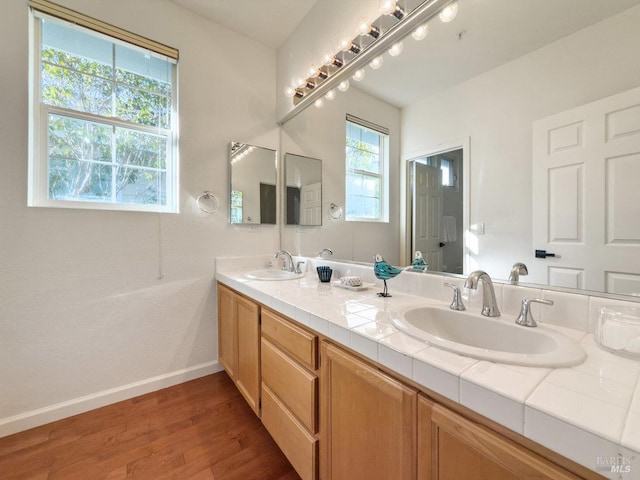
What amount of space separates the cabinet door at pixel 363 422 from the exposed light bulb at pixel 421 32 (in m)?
1.49

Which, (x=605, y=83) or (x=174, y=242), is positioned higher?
(x=605, y=83)

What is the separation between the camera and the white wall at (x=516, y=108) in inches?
32.4

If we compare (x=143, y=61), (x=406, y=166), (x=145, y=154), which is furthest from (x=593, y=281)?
(x=143, y=61)

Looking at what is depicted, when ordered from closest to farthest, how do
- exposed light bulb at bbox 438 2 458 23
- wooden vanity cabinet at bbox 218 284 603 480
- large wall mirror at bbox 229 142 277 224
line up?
wooden vanity cabinet at bbox 218 284 603 480 → exposed light bulb at bbox 438 2 458 23 → large wall mirror at bbox 229 142 277 224

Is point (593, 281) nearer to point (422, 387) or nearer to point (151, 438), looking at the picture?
point (422, 387)

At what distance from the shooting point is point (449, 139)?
122 cm

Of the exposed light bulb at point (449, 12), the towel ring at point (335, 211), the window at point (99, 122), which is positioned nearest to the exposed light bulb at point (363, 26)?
the exposed light bulb at point (449, 12)

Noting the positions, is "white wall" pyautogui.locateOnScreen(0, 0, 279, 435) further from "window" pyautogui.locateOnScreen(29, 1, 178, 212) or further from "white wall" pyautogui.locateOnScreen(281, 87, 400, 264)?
"white wall" pyautogui.locateOnScreen(281, 87, 400, 264)

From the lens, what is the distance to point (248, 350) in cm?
156

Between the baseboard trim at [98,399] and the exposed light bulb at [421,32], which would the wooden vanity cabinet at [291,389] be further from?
the exposed light bulb at [421,32]

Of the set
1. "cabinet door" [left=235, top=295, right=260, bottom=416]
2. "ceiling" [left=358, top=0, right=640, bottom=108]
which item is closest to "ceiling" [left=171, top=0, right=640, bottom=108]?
"ceiling" [left=358, top=0, right=640, bottom=108]

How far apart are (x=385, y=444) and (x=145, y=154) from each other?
7.20 feet

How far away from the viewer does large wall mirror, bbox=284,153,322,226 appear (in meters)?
2.09

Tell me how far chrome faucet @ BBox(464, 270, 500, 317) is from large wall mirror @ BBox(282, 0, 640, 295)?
153 millimetres
